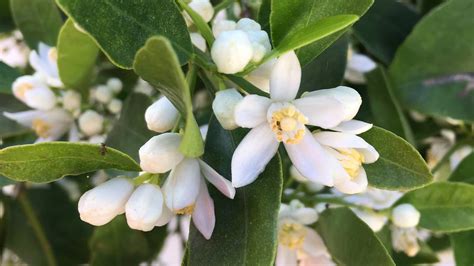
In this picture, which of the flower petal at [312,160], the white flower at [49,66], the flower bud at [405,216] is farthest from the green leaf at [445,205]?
the white flower at [49,66]

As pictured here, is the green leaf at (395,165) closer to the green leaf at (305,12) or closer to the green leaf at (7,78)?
the green leaf at (305,12)

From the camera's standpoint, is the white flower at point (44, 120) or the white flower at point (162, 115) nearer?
the white flower at point (162, 115)

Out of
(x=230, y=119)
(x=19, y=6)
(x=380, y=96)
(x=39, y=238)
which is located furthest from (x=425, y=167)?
(x=39, y=238)

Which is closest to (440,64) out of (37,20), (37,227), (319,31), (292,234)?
→ (292,234)

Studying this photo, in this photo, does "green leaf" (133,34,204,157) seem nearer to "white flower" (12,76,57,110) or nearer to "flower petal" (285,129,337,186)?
"flower petal" (285,129,337,186)

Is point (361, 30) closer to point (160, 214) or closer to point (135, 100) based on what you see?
point (135, 100)
